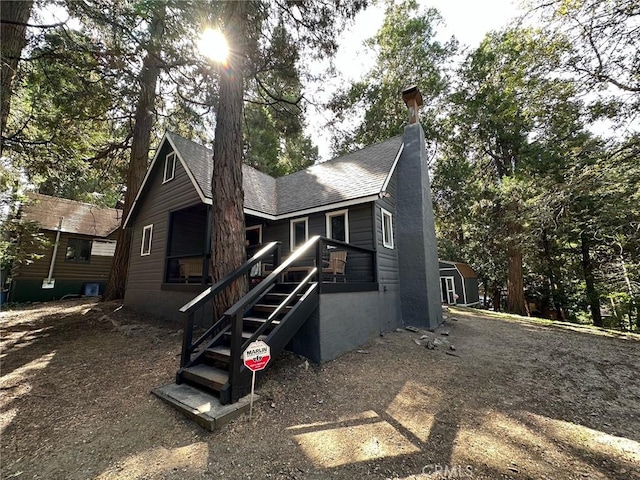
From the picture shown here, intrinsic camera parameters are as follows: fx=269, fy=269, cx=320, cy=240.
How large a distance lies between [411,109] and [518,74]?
3.15m

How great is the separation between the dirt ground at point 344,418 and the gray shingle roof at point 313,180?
4.40m

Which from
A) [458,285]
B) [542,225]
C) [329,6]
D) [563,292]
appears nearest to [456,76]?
[542,225]

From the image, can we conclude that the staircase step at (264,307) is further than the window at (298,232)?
No

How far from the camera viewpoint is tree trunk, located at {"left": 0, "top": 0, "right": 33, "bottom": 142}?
5794 mm

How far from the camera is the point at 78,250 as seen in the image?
47.4 feet

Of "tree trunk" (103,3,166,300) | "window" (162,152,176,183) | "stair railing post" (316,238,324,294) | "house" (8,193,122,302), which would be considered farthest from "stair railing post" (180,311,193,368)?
"house" (8,193,122,302)

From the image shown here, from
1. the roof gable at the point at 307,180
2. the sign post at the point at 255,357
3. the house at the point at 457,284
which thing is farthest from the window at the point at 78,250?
the house at the point at 457,284

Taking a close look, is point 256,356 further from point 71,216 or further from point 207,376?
point 71,216

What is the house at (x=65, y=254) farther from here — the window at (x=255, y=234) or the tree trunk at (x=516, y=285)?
the tree trunk at (x=516, y=285)

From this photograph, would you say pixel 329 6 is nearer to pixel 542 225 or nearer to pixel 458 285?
pixel 542 225

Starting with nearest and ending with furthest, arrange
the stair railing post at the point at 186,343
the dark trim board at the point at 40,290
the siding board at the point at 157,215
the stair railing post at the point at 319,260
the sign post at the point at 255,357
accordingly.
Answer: the sign post at the point at 255,357
the stair railing post at the point at 186,343
the stair railing post at the point at 319,260
the siding board at the point at 157,215
the dark trim board at the point at 40,290

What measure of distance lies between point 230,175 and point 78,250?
14.7 meters

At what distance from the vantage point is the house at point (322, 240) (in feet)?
17.8

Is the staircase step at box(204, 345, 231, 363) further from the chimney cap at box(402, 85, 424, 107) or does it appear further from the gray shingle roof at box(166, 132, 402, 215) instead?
the chimney cap at box(402, 85, 424, 107)
